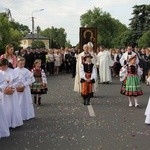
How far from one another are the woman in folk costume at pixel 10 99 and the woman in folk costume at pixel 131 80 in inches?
185

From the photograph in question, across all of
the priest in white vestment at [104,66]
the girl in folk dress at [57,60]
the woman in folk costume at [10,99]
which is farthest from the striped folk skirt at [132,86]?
the girl in folk dress at [57,60]

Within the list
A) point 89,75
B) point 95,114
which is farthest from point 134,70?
point 95,114

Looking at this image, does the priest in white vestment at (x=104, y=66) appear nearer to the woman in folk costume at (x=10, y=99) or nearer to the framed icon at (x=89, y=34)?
→ the framed icon at (x=89, y=34)

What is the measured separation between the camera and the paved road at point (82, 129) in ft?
29.7

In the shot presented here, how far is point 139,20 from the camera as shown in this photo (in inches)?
2842

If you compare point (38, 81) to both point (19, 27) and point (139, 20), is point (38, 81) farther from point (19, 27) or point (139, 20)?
point (19, 27)

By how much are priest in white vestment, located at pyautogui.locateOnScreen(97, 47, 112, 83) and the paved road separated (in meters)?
9.26

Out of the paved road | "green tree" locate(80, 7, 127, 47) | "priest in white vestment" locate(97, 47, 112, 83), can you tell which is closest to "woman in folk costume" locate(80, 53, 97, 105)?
the paved road

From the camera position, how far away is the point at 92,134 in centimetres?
1005

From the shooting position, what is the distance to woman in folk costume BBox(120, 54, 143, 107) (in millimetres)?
14727

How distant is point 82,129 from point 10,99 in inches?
68.4

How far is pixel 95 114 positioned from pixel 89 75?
2.50 m

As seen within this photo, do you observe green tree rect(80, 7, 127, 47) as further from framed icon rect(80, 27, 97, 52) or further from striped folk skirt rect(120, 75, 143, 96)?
striped folk skirt rect(120, 75, 143, 96)

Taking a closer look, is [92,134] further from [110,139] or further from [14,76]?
[14,76]
